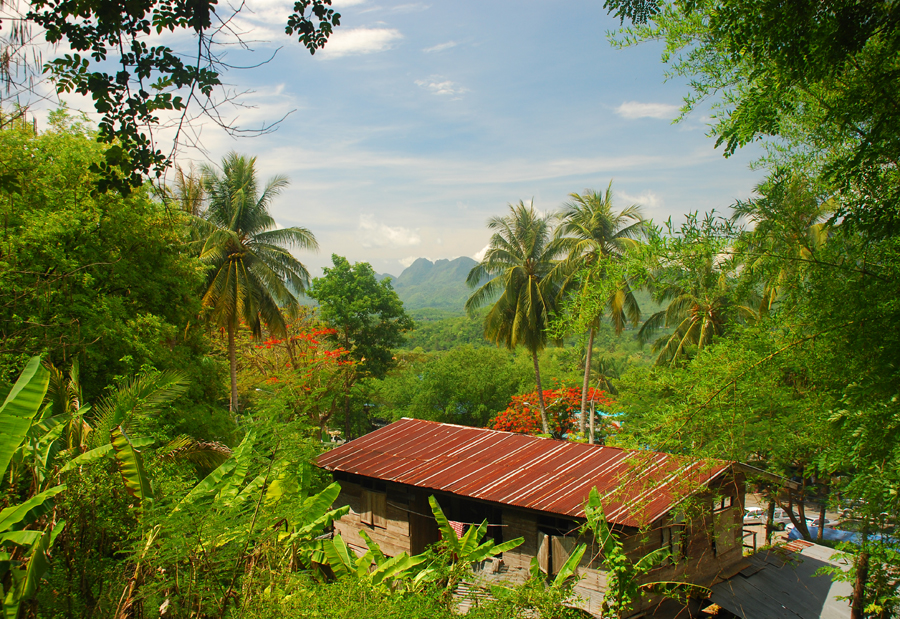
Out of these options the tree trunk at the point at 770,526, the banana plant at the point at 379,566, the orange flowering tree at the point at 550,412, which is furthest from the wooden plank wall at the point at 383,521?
the orange flowering tree at the point at 550,412

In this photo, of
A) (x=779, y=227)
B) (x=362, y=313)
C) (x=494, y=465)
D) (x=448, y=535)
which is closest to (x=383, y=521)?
(x=494, y=465)

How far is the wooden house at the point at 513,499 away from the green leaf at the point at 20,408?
6.07 meters

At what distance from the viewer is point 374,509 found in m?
10.8

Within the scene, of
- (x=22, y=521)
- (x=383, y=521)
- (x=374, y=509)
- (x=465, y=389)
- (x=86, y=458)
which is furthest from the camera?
(x=465, y=389)

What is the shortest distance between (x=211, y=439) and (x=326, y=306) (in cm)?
1444

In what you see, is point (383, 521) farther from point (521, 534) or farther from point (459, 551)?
point (459, 551)

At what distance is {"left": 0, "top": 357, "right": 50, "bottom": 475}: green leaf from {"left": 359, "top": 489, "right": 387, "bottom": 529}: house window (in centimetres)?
781

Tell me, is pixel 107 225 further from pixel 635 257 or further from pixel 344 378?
pixel 344 378

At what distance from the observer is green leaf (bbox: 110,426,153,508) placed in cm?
394

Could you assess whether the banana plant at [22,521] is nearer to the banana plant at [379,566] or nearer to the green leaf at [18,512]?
the green leaf at [18,512]

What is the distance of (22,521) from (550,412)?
2101cm

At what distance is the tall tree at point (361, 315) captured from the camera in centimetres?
2562

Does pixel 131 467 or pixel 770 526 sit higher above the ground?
pixel 131 467

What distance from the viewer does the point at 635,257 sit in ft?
12.7
